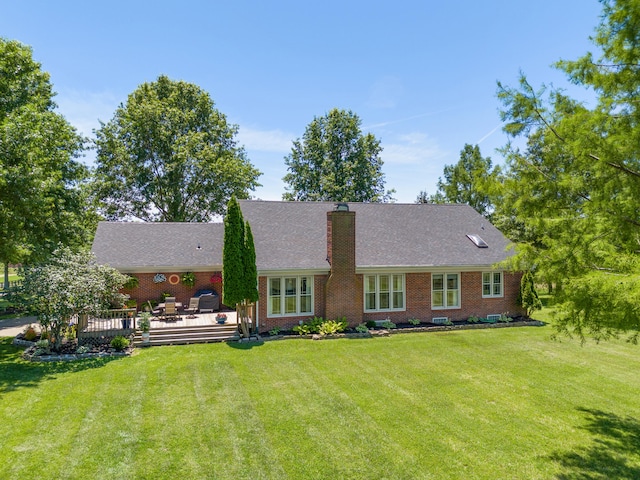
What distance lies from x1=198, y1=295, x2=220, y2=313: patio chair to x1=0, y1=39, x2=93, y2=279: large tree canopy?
7969 millimetres

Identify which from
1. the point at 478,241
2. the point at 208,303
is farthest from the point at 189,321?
the point at 478,241

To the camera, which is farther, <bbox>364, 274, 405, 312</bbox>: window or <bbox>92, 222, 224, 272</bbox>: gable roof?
<bbox>92, 222, 224, 272</bbox>: gable roof

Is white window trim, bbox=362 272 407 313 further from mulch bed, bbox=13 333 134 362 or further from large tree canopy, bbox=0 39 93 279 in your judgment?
large tree canopy, bbox=0 39 93 279

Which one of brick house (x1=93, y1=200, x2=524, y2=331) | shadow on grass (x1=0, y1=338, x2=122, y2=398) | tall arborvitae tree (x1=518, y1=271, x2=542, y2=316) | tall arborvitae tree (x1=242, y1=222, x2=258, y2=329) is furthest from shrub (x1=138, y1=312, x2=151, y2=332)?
tall arborvitae tree (x1=518, y1=271, x2=542, y2=316)

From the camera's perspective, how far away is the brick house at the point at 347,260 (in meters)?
17.2

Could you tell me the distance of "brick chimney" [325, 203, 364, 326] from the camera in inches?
678

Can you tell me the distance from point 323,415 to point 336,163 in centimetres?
3571

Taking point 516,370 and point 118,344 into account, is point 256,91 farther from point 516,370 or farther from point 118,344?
point 516,370

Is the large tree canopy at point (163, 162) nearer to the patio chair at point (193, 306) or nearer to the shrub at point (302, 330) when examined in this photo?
Answer: the patio chair at point (193, 306)

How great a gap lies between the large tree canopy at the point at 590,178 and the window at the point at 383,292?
11.5 m

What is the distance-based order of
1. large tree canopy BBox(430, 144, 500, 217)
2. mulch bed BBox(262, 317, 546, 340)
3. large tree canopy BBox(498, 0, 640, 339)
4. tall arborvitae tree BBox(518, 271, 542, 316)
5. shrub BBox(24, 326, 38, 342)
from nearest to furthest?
1. large tree canopy BBox(498, 0, 640, 339)
2. shrub BBox(24, 326, 38, 342)
3. mulch bed BBox(262, 317, 546, 340)
4. tall arborvitae tree BBox(518, 271, 542, 316)
5. large tree canopy BBox(430, 144, 500, 217)

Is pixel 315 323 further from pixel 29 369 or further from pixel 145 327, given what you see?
pixel 29 369

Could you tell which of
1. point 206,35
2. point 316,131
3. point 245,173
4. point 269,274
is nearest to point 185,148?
point 245,173

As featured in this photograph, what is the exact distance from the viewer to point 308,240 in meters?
19.0
